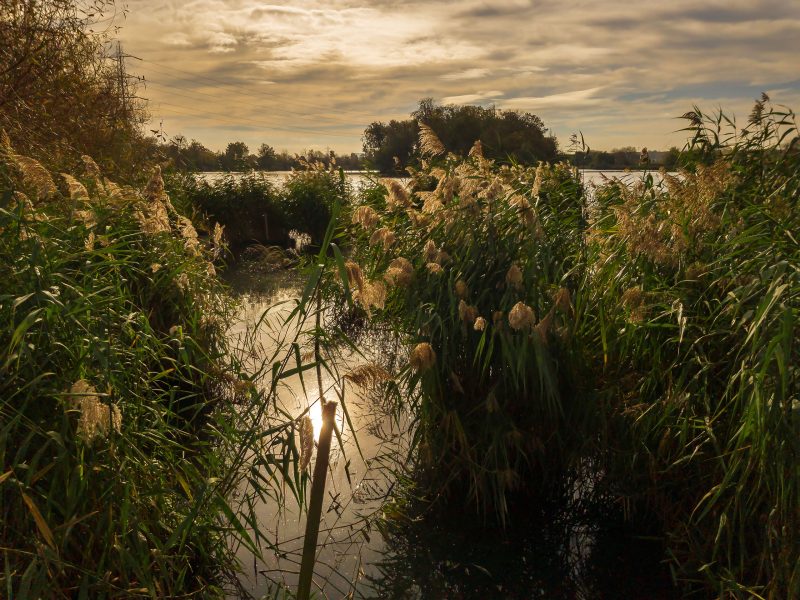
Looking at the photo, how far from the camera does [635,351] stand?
12.1ft

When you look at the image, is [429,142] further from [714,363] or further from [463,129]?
[463,129]

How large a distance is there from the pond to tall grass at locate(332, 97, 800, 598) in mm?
166

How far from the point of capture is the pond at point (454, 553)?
3.46 metres

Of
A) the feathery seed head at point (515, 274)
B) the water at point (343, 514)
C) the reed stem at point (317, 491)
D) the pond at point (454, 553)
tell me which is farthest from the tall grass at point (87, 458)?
the feathery seed head at point (515, 274)

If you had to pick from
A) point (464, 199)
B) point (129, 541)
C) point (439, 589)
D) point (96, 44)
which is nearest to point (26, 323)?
point (129, 541)

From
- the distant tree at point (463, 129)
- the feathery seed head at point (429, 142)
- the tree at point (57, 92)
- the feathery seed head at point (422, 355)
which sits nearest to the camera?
the feathery seed head at point (422, 355)

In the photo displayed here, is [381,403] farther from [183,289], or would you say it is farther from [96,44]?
Result: [96,44]

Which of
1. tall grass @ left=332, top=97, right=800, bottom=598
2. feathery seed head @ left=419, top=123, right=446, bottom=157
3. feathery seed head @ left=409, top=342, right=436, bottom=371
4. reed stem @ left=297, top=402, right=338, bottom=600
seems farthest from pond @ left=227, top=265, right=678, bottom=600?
feathery seed head @ left=419, top=123, right=446, bottom=157

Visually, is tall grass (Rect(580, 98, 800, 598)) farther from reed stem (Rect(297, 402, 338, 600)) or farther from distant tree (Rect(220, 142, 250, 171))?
distant tree (Rect(220, 142, 250, 171))

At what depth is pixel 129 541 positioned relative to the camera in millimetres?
2820

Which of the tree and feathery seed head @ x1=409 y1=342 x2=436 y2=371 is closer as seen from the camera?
feathery seed head @ x1=409 y1=342 x2=436 y2=371

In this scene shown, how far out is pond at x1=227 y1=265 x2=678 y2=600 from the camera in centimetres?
346

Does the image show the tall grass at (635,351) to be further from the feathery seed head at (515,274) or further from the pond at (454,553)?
the pond at (454,553)

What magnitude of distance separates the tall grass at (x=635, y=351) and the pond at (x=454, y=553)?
17 centimetres
